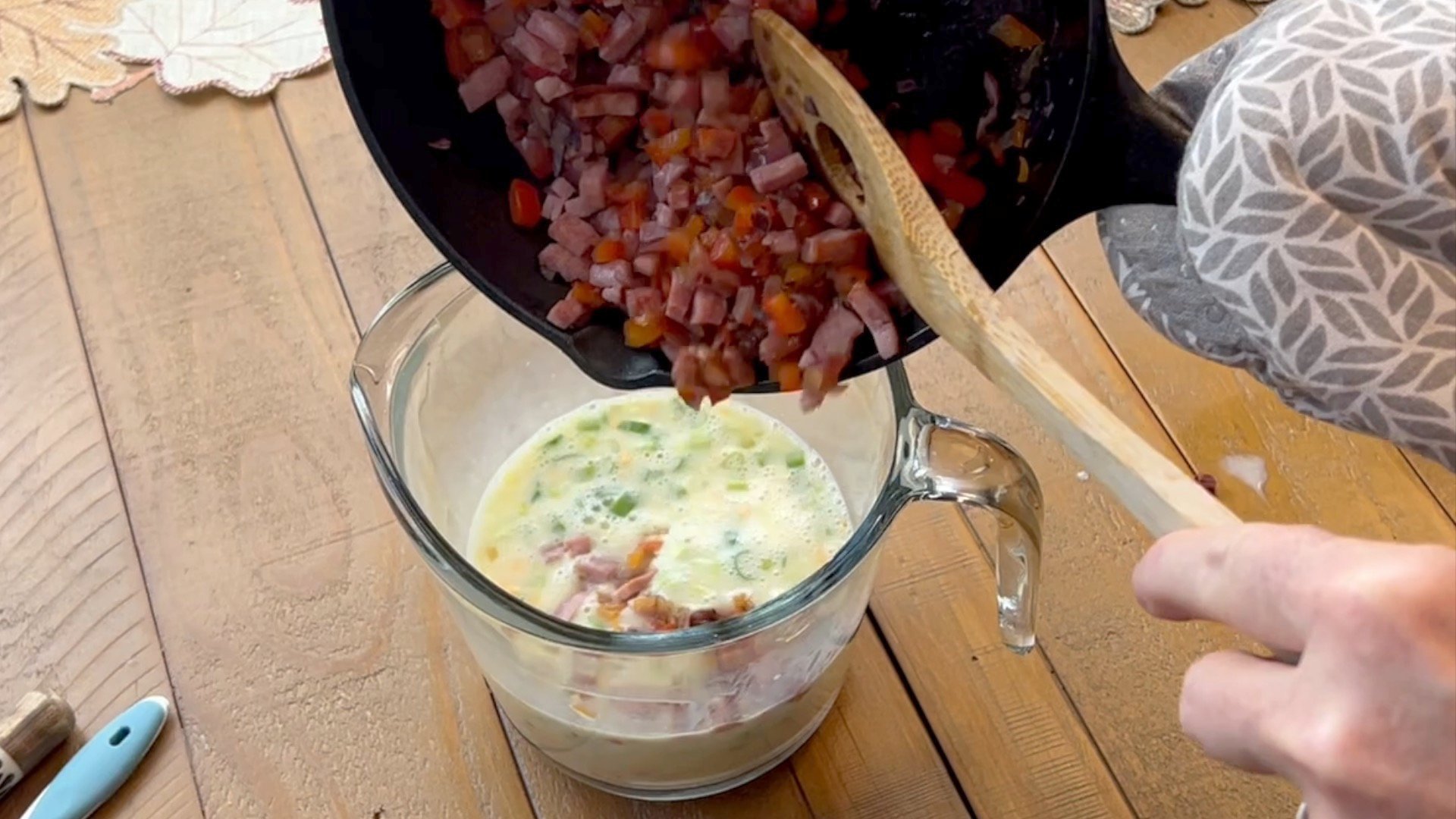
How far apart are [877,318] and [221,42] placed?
0.80 m

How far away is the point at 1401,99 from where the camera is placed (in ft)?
1.64

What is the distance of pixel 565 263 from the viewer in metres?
0.64

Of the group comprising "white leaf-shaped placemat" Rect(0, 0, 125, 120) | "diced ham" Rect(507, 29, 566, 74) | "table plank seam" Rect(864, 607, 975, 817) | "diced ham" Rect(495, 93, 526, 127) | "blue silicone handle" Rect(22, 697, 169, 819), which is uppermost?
"diced ham" Rect(507, 29, 566, 74)

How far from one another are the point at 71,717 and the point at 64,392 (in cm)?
26

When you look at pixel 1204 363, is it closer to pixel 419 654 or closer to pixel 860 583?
pixel 860 583

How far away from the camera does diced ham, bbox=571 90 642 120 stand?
2.07ft

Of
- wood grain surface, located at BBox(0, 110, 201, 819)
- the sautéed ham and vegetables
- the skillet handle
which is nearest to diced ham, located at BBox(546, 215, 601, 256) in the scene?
the sautéed ham and vegetables

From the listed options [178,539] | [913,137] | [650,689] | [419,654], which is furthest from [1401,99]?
[178,539]

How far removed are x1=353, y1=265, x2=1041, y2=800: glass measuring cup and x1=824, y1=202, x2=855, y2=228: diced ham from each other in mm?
86

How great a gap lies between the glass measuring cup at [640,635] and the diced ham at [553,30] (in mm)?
161

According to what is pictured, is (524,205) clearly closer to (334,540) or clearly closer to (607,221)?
(607,221)

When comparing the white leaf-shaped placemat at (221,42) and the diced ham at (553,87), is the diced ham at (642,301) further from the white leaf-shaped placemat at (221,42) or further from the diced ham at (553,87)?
the white leaf-shaped placemat at (221,42)

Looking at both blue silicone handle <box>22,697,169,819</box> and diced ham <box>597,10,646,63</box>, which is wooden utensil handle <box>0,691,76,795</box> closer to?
blue silicone handle <box>22,697,169,819</box>

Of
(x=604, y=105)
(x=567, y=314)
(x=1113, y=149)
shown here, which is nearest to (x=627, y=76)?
(x=604, y=105)
